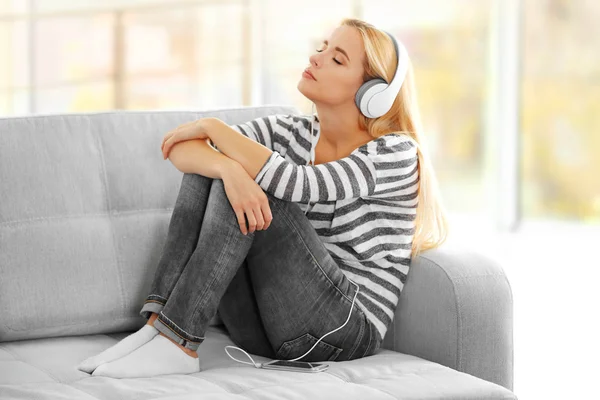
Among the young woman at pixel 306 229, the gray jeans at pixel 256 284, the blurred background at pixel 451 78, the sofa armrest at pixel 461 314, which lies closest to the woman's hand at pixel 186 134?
the young woman at pixel 306 229

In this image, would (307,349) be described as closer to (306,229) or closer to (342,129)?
(306,229)

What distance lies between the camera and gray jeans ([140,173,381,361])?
1724 millimetres

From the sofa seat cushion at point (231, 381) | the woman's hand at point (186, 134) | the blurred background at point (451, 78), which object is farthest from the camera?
the blurred background at point (451, 78)

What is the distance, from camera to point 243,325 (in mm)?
1870

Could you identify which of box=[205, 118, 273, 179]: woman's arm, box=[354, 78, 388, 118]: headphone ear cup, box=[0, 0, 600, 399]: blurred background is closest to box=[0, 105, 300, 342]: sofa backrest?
box=[205, 118, 273, 179]: woman's arm

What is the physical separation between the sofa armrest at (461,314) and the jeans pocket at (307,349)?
20 cm

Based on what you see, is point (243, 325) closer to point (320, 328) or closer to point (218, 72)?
point (320, 328)

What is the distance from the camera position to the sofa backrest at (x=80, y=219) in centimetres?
188

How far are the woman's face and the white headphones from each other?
0.03 meters

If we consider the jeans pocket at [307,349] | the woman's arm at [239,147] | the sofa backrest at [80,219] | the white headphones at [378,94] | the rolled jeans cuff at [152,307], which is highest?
the white headphones at [378,94]

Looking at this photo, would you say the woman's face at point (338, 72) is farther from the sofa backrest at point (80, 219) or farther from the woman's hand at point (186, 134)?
the sofa backrest at point (80, 219)

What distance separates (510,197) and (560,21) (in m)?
1.06

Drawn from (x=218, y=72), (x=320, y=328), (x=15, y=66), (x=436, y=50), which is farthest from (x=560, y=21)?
(x=320, y=328)

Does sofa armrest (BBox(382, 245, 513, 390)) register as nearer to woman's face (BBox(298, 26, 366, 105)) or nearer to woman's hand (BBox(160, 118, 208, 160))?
woman's face (BBox(298, 26, 366, 105))
